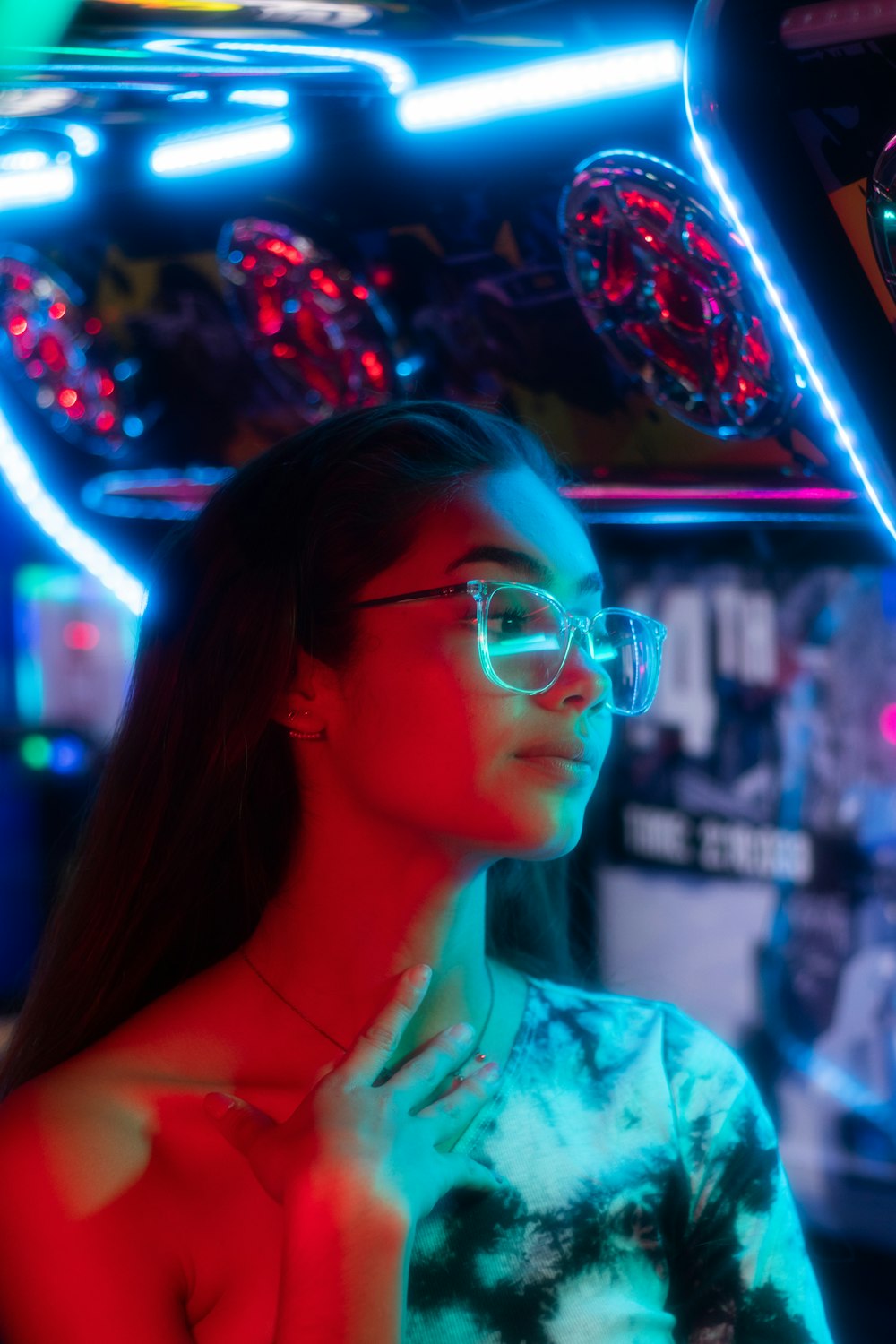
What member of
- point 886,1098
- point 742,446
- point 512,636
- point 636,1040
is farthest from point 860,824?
point 512,636

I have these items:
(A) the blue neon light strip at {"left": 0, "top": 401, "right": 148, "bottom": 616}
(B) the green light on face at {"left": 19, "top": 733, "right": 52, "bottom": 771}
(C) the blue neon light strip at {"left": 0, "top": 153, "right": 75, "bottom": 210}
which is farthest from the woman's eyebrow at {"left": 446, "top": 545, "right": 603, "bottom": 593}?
(B) the green light on face at {"left": 19, "top": 733, "right": 52, "bottom": 771}

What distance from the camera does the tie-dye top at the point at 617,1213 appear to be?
116 cm

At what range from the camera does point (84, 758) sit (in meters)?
3.53

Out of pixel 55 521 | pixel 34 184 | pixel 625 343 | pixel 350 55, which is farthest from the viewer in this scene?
pixel 55 521

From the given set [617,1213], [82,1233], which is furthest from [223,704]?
[617,1213]

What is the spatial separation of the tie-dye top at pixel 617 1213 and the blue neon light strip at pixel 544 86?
0.98 metres

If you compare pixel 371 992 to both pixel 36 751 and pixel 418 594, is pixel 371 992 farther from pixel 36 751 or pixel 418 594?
pixel 36 751

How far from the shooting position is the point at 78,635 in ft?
13.1

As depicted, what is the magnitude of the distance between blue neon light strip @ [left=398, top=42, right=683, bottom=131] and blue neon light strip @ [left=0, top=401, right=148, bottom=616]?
1.08 metres

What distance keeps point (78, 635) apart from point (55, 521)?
1.65 m

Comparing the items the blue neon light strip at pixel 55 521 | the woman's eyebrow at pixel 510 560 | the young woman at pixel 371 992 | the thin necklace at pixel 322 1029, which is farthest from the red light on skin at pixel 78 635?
the woman's eyebrow at pixel 510 560

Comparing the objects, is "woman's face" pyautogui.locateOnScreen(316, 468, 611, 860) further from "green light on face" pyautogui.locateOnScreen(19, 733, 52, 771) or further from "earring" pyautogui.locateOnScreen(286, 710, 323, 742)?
"green light on face" pyautogui.locateOnScreen(19, 733, 52, 771)

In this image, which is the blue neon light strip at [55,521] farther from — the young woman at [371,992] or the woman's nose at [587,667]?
the woman's nose at [587,667]

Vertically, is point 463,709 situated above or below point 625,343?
below
